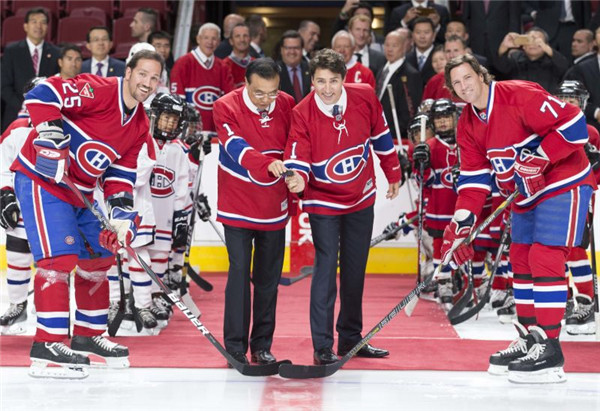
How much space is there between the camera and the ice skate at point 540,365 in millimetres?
3785

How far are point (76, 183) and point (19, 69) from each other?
12.8 feet

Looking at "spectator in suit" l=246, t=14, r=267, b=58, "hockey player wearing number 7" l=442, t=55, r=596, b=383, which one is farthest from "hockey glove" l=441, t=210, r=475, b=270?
"spectator in suit" l=246, t=14, r=267, b=58

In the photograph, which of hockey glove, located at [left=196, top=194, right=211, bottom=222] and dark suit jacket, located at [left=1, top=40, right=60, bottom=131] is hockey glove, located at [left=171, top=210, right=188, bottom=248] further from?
dark suit jacket, located at [left=1, top=40, right=60, bottom=131]

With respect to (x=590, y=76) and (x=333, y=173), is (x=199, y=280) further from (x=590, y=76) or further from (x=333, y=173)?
(x=590, y=76)

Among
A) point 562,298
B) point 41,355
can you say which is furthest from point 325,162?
Answer: point 41,355

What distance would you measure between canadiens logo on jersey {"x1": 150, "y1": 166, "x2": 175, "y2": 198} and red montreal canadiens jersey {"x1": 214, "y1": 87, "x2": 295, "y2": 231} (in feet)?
3.66

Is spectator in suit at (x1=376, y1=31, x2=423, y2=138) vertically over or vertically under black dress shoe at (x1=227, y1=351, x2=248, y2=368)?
over

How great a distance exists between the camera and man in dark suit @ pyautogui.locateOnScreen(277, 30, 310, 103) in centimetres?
707

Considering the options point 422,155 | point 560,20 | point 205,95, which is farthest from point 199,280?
point 560,20

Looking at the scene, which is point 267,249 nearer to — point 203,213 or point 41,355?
point 41,355

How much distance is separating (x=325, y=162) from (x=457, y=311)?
155 centimetres

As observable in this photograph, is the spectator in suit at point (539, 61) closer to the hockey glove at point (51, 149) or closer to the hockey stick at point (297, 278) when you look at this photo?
the hockey stick at point (297, 278)

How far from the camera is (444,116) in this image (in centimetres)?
560

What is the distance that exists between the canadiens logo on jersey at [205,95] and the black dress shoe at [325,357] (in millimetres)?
3553
